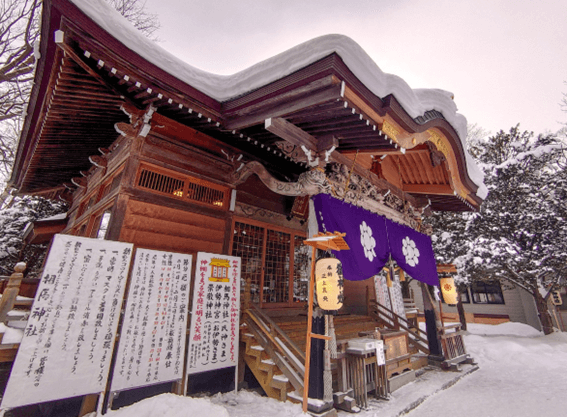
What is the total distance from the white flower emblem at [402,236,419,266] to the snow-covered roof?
13.2 ft

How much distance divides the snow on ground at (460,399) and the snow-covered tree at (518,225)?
16.9ft

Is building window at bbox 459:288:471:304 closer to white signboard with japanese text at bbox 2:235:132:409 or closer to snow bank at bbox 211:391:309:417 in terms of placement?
snow bank at bbox 211:391:309:417

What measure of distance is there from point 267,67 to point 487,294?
24.7 meters

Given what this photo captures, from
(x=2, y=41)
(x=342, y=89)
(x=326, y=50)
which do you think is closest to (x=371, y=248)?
(x=342, y=89)

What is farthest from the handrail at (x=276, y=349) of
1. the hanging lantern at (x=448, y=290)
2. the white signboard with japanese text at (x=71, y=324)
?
the hanging lantern at (x=448, y=290)

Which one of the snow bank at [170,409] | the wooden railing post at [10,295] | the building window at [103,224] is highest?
the building window at [103,224]

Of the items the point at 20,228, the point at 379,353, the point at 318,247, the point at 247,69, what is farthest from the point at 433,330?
the point at 20,228

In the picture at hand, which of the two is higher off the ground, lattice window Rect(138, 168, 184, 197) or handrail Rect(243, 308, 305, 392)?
lattice window Rect(138, 168, 184, 197)

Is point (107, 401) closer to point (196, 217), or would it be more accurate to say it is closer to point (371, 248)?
point (196, 217)

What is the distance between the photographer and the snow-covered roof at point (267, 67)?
371 centimetres

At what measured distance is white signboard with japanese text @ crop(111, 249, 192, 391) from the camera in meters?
4.18

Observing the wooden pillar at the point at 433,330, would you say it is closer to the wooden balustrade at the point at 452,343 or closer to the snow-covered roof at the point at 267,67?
→ the wooden balustrade at the point at 452,343

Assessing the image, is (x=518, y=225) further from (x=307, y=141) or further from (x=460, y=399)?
(x=307, y=141)

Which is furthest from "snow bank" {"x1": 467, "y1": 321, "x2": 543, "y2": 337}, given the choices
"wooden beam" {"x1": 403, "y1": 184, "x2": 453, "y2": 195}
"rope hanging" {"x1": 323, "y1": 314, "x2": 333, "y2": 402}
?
"rope hanging" {"x1": 323, "y1": 314, "x2": 333, "y2": 402}
